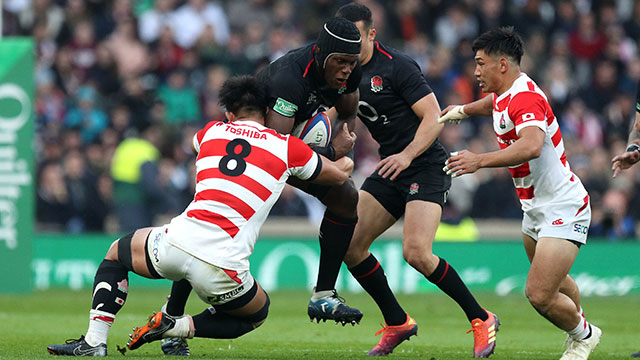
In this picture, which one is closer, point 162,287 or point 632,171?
point 162,287

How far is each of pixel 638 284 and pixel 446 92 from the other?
5.18 meters

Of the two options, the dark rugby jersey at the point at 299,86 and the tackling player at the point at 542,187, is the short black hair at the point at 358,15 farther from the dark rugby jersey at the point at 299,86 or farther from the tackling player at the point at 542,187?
the tackling player at the point at 542,187

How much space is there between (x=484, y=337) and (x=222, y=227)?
2.59 m

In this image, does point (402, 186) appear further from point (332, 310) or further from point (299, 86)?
point (299, 86)

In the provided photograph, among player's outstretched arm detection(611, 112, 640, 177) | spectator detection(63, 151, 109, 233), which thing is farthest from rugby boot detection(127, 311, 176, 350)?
spectator detection(63, 151, 109, 233)

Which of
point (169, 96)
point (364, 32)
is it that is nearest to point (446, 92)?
point (169, 96)

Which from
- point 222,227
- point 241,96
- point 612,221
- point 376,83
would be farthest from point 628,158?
point 612,221

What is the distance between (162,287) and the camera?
50.0 ft

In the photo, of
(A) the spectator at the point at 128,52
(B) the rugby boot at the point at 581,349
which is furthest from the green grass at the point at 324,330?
(A) the spectator at the point at 128,52

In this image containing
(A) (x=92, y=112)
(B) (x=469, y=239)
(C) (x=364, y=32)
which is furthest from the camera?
(A) (x=92, y=112)

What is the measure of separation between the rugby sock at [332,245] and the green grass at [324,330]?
24.3 inches

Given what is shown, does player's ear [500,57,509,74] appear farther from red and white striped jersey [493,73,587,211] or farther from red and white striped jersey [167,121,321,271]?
red and white striped jersey [167,121,321,271]

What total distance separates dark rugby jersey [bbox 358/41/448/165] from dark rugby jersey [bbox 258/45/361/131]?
0.58 metres

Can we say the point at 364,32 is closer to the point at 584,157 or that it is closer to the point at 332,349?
the point at 332,349
